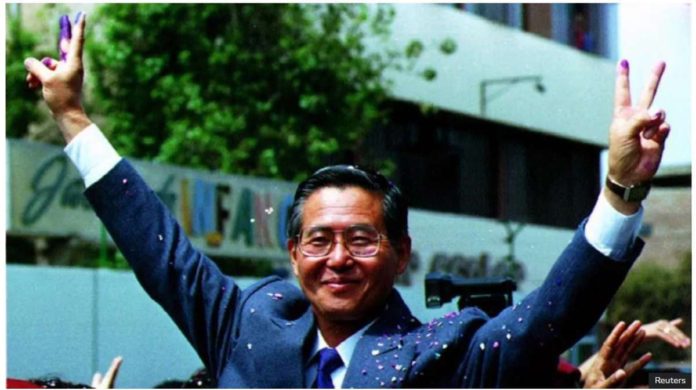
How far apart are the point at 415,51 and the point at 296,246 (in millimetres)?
9584

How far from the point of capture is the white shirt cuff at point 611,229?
6.38ft

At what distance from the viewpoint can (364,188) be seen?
216 cm

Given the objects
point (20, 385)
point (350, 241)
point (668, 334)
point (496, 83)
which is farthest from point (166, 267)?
point (496, 83)

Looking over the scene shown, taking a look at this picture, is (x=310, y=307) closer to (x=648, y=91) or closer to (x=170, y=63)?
(x=648, y=91)

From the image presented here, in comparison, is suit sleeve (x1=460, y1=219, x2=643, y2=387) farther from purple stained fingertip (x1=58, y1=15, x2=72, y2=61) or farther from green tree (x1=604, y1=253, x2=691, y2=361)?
green tree (x1=604, y1=253, x2=691, y2=361)

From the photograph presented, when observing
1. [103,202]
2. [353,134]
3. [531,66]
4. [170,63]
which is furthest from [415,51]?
[103,202]

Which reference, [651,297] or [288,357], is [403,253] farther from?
[651,297]

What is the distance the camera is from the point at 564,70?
1452cm

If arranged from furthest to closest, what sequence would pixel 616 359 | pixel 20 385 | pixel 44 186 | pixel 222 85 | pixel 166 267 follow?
pixel 222 85 < pixel 44 186 < pixel 20 385 < pixel 616 359 < pixel 166 267

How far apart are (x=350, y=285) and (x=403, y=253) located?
0.11 meters

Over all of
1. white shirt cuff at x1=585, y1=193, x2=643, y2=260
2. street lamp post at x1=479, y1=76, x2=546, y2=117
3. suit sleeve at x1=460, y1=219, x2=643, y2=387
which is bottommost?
street lamp post at x1=479, y1=76, x2=546, y2=117

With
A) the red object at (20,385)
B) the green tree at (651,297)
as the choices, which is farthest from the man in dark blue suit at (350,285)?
the green tree at (651,297)

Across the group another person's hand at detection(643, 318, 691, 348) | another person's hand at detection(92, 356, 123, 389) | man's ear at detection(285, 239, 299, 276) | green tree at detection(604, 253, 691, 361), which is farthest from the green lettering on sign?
green tree at detection(604, 253, 691, 361)

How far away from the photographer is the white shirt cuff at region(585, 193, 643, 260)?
1944 mm
